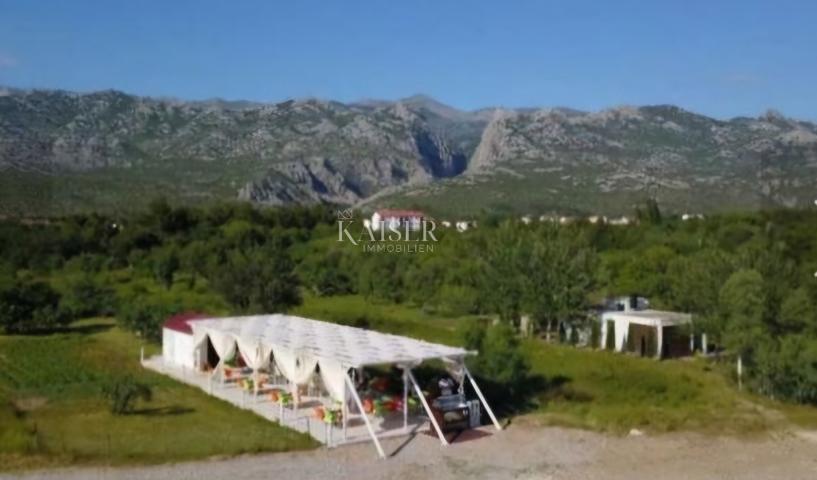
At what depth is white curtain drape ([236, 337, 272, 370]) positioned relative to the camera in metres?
19.0

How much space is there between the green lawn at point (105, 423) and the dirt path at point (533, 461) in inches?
27.8

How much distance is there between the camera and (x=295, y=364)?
17.8 metres

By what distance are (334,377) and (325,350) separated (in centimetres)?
74

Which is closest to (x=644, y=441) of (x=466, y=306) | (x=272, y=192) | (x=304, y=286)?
(x=466, y=306)

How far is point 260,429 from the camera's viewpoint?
52.5 ft

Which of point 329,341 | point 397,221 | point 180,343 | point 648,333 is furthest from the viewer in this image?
point 397,221

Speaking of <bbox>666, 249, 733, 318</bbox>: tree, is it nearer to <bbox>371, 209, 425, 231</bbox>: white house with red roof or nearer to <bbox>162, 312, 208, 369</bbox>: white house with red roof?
<bbox>162, 312, 208, 369</bbox>: white house with red roof

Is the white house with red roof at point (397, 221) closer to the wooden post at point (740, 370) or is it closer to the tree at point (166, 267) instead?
the tree at point (166, 267)

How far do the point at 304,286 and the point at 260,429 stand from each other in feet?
98.4

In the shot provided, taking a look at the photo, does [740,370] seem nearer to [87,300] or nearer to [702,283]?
[702,283]

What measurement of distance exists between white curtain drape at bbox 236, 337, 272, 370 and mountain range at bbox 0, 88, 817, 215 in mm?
43209

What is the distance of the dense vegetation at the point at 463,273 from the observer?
2181 centimetres

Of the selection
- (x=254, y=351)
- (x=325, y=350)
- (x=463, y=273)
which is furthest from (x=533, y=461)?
(x=463, y=273)

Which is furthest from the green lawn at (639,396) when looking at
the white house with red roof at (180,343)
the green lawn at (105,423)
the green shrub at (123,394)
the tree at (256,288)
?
the green shrub at (123,394)
